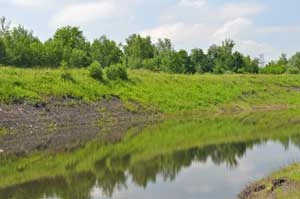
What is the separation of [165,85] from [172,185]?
4843 centimetres

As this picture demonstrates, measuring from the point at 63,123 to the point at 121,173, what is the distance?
69.0 feet

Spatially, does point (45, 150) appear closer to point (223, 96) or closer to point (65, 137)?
point (65, 137)

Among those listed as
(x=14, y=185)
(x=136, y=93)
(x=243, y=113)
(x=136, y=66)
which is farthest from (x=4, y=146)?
(x=136, y=66)

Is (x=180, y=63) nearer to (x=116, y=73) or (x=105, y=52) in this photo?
(x=105, y=52)

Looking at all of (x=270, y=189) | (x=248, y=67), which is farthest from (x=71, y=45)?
(x=270, y=189)

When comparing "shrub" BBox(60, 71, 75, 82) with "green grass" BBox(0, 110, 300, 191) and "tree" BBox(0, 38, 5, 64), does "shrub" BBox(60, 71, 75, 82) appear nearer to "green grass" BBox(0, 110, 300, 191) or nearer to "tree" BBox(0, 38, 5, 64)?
"green grass" BBox(0, 110, 300, 191)

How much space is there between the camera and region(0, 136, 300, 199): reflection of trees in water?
23656mm

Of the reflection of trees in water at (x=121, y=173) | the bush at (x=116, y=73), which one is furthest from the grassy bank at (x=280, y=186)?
the bush at (x=116, y=73)

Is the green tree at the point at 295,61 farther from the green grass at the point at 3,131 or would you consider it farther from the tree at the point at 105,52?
the green grass at the point at 3,131

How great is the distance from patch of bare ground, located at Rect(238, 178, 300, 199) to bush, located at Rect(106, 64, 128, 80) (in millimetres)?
46530

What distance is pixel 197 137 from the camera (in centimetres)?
4297

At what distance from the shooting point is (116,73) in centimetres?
6806

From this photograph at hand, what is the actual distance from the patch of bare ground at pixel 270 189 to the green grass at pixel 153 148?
6.80 m

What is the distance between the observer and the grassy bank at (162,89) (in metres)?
53.5
